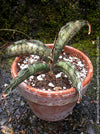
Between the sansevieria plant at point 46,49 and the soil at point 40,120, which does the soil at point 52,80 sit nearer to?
the sansevieria plant at point 46,49

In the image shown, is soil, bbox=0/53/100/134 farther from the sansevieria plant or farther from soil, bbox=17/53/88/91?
the sansevieria plant

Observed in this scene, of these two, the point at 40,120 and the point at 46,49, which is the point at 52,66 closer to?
the point at 46,49

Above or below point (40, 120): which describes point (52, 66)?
above

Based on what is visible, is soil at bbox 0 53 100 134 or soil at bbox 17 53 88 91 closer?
soil at bbox 17 53 88 91

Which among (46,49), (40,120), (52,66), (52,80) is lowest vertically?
(40,120)

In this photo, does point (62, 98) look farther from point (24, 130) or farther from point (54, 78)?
point (24, 130)

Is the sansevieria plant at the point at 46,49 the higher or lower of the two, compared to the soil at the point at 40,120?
higher

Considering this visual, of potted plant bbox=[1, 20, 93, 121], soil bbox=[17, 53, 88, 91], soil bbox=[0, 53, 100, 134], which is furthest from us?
soil bbox=[0, 53, 100, 134]

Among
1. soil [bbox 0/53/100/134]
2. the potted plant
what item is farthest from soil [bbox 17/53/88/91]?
soil [bbox 0/53/100/134]

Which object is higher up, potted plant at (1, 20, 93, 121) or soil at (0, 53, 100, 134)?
potted plant at (1, 20, 93, 121)

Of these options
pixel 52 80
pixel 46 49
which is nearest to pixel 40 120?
pixel 52 80

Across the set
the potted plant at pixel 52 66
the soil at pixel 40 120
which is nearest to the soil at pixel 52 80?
the potted plant at pixel 52 66

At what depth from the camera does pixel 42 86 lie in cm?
104

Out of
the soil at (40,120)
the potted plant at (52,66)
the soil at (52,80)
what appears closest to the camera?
the potted plant at (52,66)
